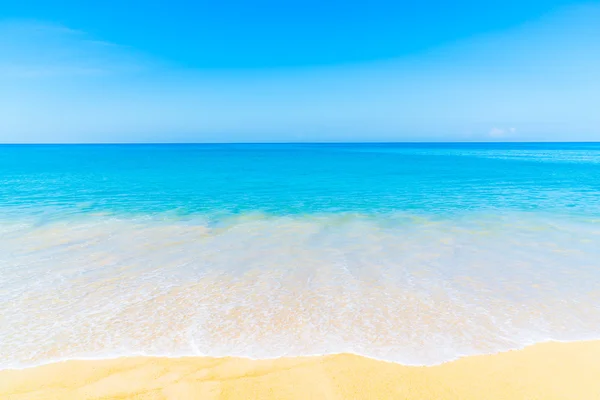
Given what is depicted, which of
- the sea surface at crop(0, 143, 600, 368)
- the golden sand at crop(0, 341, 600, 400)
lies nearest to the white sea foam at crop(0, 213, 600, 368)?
the sea surface at crop(0, 143, 600, 368)

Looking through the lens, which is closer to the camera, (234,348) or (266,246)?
(234,348)

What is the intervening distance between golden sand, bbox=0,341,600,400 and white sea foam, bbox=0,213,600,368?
0.26 meters

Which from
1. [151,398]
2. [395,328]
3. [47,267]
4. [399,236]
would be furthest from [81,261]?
[399,236]

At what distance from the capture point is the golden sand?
417 centimetres

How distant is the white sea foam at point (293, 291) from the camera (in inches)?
207

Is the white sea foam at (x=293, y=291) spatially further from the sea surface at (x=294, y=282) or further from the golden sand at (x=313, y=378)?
the golden sand at (x=313, y=378)

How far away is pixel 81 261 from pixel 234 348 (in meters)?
5.76

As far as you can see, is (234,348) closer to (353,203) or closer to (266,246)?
(266,246)

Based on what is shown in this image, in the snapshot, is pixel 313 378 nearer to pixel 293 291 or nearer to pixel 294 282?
pixel 293 291

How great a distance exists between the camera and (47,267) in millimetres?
8172

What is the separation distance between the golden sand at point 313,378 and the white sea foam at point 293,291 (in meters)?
0.26

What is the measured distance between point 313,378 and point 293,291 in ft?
8.67

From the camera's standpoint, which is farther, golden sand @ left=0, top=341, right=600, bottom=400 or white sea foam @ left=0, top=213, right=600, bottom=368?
white sea foam @ left=0, top=213, right=600, bottom=368

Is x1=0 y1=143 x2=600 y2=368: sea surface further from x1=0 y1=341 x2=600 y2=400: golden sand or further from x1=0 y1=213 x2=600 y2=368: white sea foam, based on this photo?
x1=0 y1=341 x2=600 y2=400: golden sand
